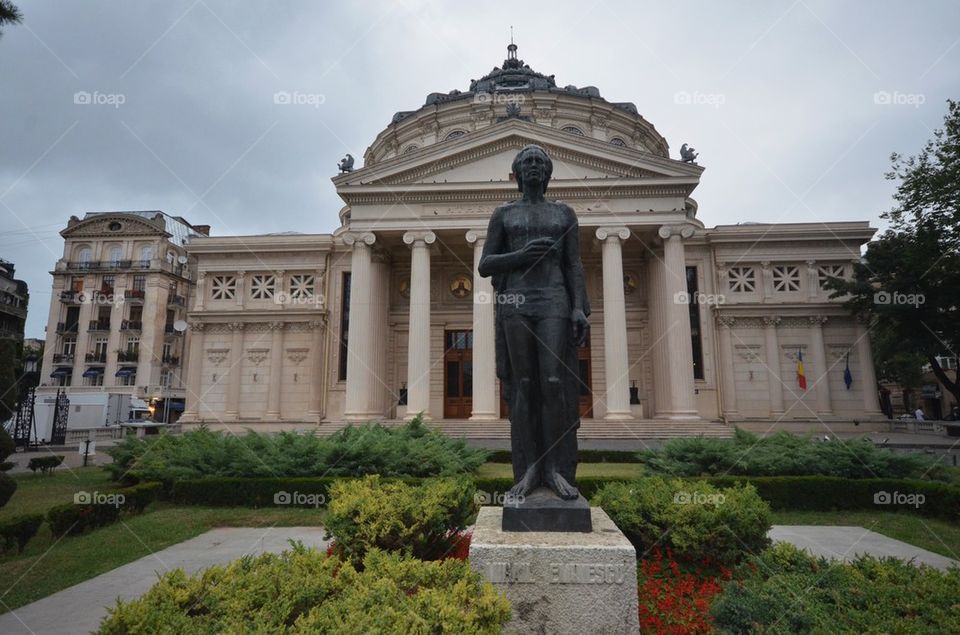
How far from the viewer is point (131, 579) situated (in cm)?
748

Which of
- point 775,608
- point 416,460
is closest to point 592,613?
point 775,608

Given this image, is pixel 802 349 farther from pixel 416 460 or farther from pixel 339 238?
pixel 339 238

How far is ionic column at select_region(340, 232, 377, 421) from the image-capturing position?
28094mm

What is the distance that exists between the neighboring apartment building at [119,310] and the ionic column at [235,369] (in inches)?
817

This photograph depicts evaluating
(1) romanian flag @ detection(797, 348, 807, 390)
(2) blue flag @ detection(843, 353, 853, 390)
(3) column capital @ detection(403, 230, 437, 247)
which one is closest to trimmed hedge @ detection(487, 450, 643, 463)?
(3) column capital @ detection(403, 230, 437, 247)

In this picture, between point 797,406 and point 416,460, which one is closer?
point 416,460

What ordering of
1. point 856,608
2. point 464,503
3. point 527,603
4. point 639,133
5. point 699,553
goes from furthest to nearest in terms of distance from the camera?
point 639,133
point 464,503
point 699,553
point 527,603
point 856,608

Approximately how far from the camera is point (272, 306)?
3453 cm

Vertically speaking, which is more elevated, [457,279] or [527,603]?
[457,279]

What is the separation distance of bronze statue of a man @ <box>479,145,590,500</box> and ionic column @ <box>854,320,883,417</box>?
33.4 metres

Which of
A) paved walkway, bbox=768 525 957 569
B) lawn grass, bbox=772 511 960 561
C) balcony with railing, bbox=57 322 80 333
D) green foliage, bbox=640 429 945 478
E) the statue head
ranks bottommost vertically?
lawn grass, bbox=772 511 960 561

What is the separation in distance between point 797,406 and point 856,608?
103 feet

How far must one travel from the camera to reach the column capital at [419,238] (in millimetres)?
28828

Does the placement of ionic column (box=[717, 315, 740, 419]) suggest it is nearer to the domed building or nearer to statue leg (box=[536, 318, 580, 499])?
the domed building
